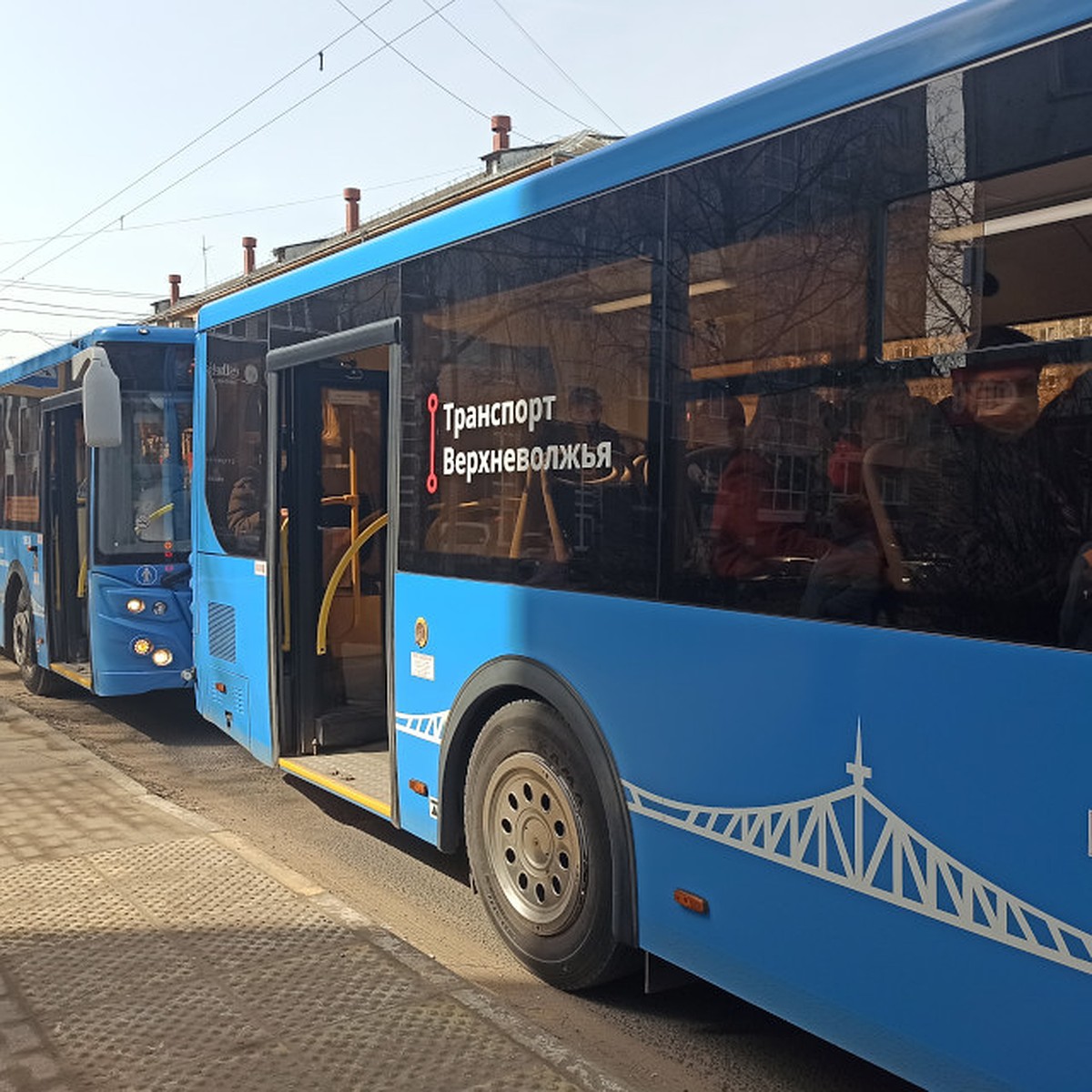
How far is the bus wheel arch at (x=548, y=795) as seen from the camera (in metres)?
3.80

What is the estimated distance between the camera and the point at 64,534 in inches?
377

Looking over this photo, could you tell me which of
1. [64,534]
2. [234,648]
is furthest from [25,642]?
[234,648]

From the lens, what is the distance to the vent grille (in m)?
6.77

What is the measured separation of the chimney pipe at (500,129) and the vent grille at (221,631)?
27.3m

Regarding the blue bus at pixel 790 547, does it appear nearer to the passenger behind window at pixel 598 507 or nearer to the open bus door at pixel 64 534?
the passenger behind window at pixel 598 507

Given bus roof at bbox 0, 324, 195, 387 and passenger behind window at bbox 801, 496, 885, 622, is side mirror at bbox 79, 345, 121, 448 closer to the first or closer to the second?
bus roof at bbox 0, 324, 195, 387

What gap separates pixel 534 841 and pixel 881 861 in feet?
5.53

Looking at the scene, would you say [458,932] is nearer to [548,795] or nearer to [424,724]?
[424,724]

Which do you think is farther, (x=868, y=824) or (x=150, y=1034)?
(x=150, y=1034)

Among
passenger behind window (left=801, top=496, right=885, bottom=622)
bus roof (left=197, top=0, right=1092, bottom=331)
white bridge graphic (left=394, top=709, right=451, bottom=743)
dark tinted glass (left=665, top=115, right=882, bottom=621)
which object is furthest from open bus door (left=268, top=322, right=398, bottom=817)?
passenger behind window (left=801, top=496, right=885, bottom=622)

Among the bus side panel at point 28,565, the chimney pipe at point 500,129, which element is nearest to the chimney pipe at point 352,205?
the chimney pipe at point 500,129

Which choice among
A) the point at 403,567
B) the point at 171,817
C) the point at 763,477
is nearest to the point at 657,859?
the point at 763,477

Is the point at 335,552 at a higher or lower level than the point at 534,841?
higher

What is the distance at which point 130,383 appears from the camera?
8.52m
